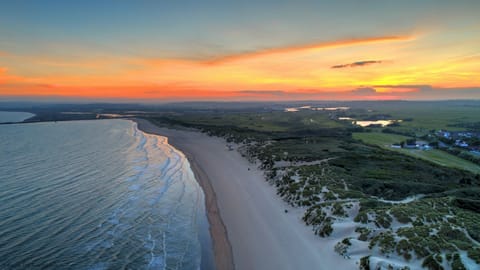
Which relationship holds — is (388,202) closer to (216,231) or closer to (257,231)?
(257,231)

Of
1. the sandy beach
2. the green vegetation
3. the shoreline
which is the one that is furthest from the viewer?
the shoreline

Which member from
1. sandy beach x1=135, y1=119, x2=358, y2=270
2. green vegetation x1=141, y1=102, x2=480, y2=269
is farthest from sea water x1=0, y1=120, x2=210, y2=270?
green vegetation x1=141, y1=102, x2=480, y2=269

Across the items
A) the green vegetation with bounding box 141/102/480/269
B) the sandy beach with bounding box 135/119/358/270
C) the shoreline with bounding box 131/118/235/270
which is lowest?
the shoreline with bounding box 131/118/235/270

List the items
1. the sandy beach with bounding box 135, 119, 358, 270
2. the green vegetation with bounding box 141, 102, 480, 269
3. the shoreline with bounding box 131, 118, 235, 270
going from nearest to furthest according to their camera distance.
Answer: the green vegetation with bounding box 141, 102, 480, 269, the sandy beach with bounding box 135, 119, 358, 270, the shoreline with bounding box 131, 118, 235, 270

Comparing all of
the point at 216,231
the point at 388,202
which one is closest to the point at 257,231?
the point at 216,231

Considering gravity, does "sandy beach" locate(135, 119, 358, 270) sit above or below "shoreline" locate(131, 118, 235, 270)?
above

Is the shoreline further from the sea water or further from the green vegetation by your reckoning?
the green vegetation
